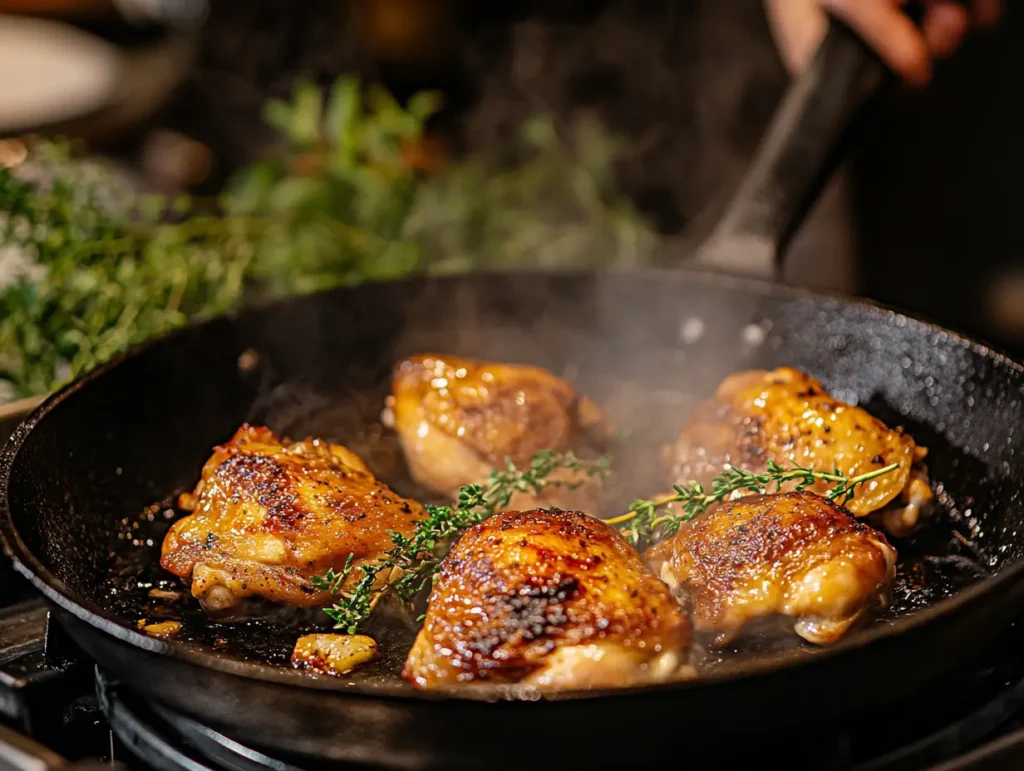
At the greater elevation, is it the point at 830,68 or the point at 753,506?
the point at 830,68

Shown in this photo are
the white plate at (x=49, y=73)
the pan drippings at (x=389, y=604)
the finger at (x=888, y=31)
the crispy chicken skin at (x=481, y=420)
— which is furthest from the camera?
the white plate at (x=49, y=73)

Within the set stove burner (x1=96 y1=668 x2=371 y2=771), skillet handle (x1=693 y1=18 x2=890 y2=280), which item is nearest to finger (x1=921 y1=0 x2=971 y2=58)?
skillet handle (x1=693 y1=18 x2=890 y2=280)

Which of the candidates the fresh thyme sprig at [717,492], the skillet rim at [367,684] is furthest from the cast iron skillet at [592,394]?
the fresh thyme sprig at [717,492]

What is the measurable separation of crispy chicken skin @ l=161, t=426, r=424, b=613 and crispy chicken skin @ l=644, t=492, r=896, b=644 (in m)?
0.54

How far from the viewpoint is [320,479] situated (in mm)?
1911

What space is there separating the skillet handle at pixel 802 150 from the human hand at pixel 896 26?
2.1 inches

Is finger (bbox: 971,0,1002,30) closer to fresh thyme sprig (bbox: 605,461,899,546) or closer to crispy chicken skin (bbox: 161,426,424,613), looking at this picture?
fresh thyme sprig (bbox: 605,461,899,546)

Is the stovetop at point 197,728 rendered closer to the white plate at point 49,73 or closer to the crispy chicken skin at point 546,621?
the crispy chicken skin at point 546,621

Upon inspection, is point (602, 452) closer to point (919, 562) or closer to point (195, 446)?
point (919, 562)

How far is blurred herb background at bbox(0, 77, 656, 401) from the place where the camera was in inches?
104

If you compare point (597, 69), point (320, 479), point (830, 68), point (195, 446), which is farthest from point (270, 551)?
point (597, 69)

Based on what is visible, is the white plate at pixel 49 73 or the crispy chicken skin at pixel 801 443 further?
the white plate at pixel 49 73

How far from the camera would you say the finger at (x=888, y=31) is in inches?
97.5

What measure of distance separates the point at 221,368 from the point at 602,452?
0.94 meters
